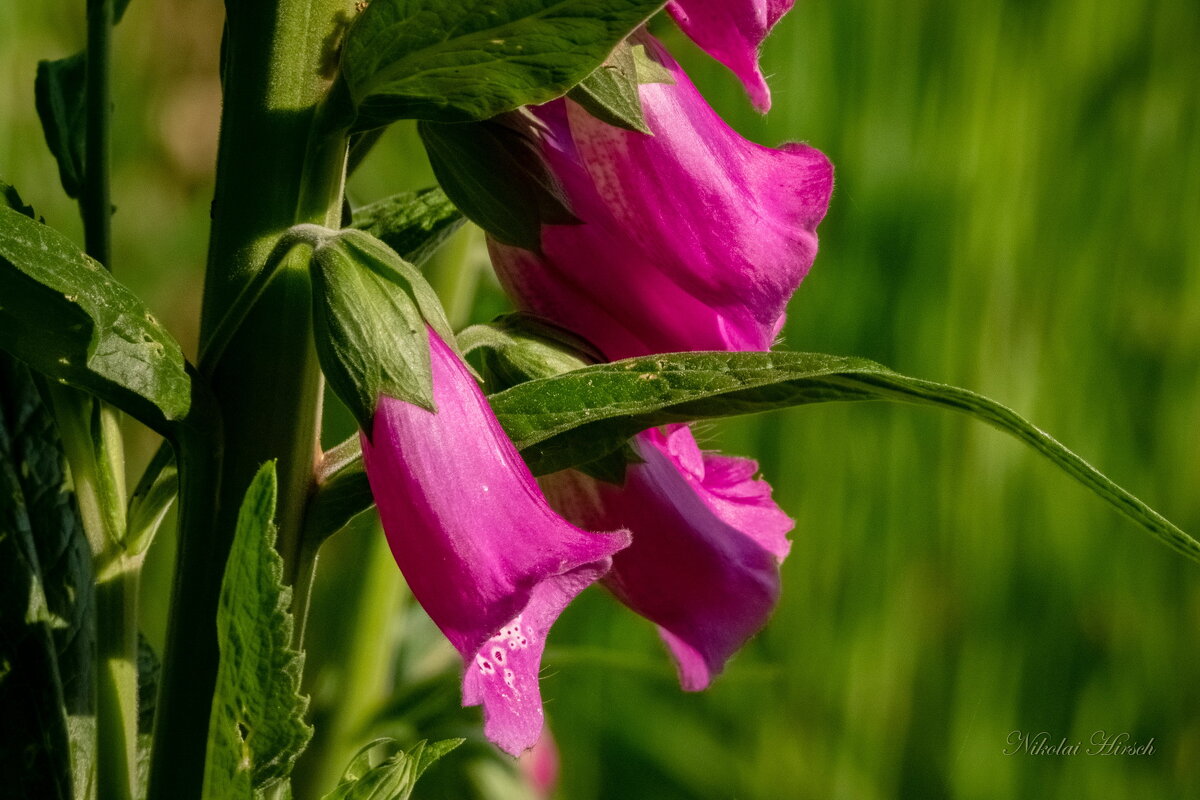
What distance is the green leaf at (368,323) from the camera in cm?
37

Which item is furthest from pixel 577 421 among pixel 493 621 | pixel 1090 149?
pixel 1090 149

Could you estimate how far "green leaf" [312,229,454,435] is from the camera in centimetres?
37

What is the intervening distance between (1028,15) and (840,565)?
59 cm

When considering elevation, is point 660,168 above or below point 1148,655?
above

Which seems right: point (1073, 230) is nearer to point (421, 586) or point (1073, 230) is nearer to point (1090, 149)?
point (1090, 149)

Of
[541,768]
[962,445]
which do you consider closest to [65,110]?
[541,768]

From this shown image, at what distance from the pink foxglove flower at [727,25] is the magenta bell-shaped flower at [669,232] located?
0.06 feet

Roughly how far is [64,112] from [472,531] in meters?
0.26

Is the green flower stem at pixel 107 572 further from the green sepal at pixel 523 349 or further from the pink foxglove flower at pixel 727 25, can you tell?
the pink foxglove flower at pixel 727 25

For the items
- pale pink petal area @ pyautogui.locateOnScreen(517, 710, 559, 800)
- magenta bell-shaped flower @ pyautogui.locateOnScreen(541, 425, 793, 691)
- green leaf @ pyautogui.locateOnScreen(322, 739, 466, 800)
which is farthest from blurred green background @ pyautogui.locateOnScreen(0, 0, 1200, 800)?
green leaf @ pyautogui.locateOnScreen(322, 739, 466, 800)

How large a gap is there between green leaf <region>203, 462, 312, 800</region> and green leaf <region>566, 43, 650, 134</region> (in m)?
0.15

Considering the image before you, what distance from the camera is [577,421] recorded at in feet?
1.25
